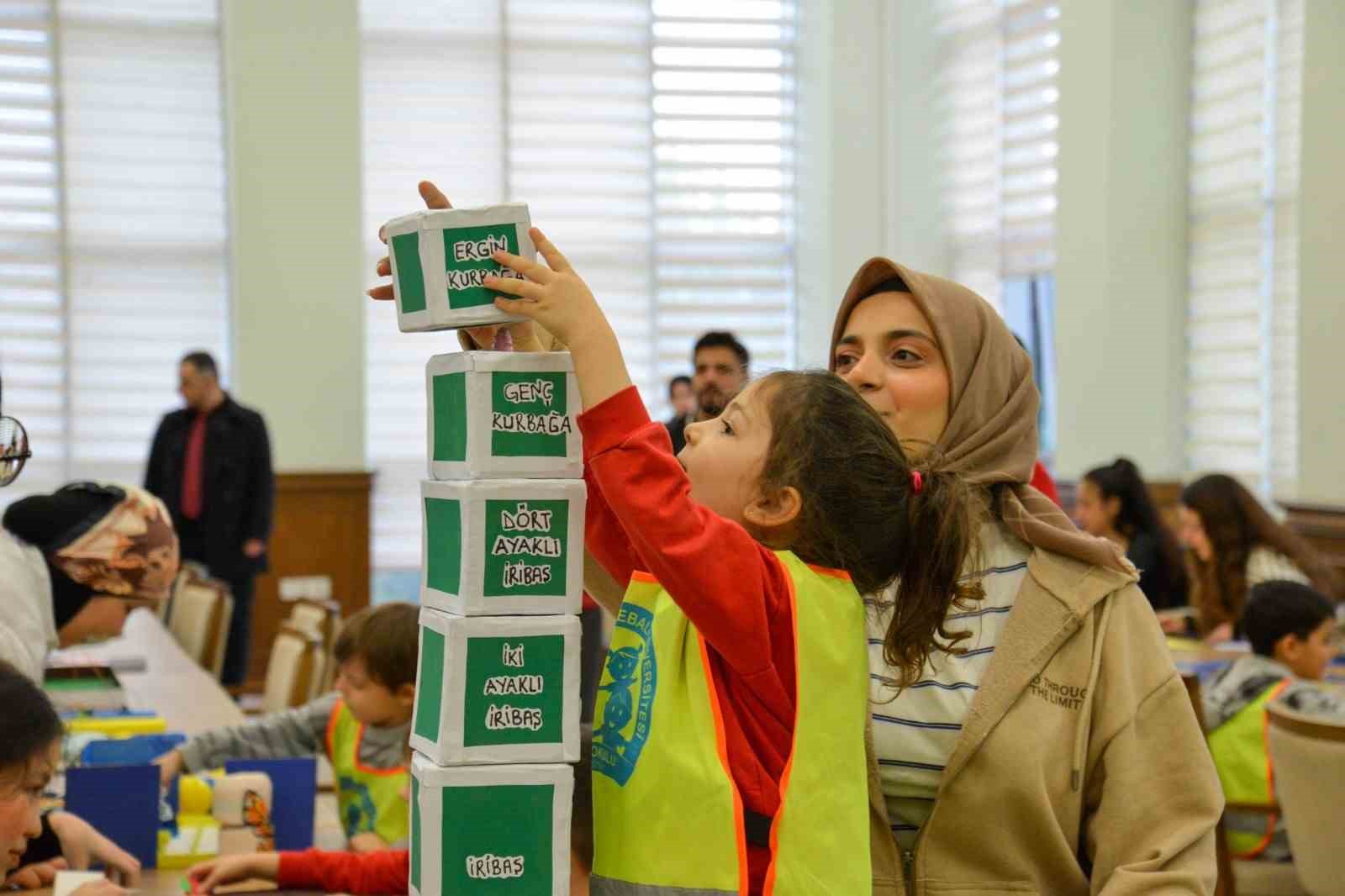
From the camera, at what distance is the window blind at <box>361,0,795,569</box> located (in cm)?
889

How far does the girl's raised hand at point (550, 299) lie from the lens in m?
1.28

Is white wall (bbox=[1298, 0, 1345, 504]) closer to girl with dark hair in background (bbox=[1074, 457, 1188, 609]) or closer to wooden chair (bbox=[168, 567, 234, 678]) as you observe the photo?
girl with dark hair in background (bbox=[1074, 457, 1188, 609])

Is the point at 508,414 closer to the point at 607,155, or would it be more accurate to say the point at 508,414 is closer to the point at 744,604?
the point at 744,604

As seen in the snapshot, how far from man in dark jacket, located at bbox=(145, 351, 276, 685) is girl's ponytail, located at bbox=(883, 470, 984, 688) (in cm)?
655

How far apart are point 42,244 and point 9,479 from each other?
708cm

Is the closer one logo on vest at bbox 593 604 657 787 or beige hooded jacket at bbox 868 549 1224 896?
logo on vest at bbox 593 604 657 787

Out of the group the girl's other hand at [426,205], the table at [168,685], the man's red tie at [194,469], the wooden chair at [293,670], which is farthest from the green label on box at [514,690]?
the man's red tie at [194,469]

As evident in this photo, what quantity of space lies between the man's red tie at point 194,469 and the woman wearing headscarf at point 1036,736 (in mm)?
6583

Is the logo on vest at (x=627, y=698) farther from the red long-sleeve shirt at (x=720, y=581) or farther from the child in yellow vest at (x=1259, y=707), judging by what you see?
the child in yellow vest at (x=1259, y=707)

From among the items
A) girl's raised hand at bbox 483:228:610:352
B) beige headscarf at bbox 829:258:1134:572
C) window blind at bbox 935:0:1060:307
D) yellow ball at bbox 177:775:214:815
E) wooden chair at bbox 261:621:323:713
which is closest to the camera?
girl's raised hand at bbox 483:228:610:352

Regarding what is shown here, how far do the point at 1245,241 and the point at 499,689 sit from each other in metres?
6.44

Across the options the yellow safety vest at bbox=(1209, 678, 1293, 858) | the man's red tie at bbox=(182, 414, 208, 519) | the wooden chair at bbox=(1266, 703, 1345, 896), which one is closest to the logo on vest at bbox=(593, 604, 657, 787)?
the wooden chair at bbox=(1266, 703, 1345, 896)

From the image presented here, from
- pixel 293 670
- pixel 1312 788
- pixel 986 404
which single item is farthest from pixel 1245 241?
pixel 986 404

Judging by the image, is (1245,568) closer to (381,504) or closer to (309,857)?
(309,857)
